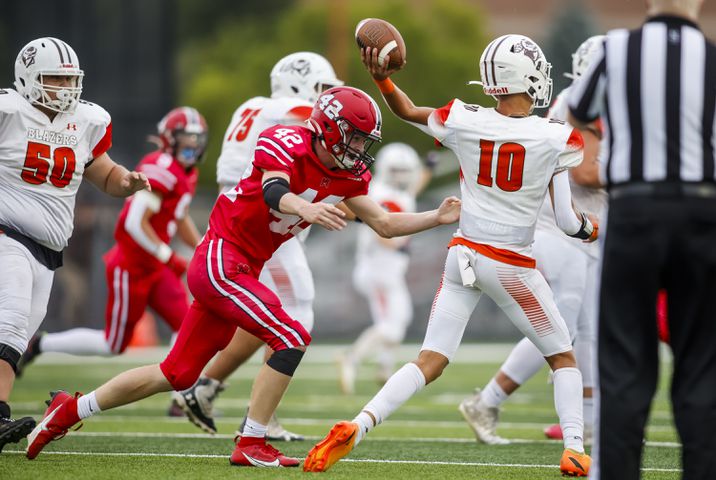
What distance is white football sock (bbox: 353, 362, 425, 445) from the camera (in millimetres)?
4965

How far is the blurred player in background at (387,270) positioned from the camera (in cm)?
1130

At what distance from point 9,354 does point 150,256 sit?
273cm

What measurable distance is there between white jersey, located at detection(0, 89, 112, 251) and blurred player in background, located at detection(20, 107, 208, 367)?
91.3 inches

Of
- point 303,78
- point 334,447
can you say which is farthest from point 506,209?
point 303,78

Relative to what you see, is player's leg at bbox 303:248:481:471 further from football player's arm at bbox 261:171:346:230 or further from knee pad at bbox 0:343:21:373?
knee pad at bbox 0:343:21:373

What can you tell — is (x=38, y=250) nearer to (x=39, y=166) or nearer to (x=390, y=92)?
(x=39, y=166)

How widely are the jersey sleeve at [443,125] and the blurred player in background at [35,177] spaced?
5.12ft

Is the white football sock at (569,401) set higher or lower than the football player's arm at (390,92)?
lower

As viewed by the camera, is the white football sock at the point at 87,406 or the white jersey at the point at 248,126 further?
the white jersey at the point at 248,126

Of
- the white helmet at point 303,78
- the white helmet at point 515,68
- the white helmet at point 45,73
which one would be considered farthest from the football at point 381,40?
the white helmet at point 303,78

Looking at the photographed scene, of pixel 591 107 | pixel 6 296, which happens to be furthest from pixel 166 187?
pixel 591 107

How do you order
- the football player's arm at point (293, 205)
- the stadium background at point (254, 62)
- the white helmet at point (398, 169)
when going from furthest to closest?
the stadium background at point (254, 62) < the white helmet at point (398, 169) < the football player's arm at point (293, 205)

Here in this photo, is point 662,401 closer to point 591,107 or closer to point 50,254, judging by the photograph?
point 50,254

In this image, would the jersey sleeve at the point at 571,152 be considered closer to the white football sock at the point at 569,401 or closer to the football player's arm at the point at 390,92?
the football player's arm at the point at 390,92
